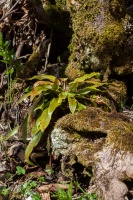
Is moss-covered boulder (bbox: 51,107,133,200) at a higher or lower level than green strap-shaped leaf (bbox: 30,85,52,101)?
lower

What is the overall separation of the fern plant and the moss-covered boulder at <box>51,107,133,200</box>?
13 centimetres

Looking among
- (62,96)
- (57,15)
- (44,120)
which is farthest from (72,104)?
(57,15)

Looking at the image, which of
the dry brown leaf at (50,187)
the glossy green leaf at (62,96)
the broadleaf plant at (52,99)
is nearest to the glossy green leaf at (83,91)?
the broadleaf plant at (52,99)

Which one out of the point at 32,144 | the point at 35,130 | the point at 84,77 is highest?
the point at 84,77

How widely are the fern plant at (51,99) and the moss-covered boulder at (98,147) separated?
0.13 metres

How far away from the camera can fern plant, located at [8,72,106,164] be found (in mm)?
3300

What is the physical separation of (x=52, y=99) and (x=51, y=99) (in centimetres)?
8

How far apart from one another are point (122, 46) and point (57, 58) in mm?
1141

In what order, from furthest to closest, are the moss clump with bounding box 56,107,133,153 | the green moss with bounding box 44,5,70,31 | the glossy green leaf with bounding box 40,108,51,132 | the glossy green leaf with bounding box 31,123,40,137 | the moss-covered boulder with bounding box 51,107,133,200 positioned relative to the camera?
the green moss with bounding box 44,5,70,31 → the glossy green leaf with bounding box 31,123,40,137 → the glossy green leaf with bounding box 40,108,51,132 → the moss clump with bounding box 56,107,133,153 → the moss-covered boulder with bounding box 51,107,133,200

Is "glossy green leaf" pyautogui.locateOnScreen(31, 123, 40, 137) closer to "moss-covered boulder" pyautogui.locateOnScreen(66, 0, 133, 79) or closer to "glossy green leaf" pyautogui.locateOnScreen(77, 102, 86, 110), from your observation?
"glossy green leaf" pyautogui.locateOnScreen(77, 102, 86, 110)

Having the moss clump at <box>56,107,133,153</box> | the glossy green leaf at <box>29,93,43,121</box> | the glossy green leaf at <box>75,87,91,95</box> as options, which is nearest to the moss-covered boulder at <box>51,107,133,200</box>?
the moss clump at <box>56,107,133,153</box>

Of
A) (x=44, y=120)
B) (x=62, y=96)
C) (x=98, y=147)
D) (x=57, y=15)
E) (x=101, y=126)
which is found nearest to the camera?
(x=98, y=147)

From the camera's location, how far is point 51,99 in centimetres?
352

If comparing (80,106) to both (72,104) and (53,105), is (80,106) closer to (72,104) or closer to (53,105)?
(72,104)
